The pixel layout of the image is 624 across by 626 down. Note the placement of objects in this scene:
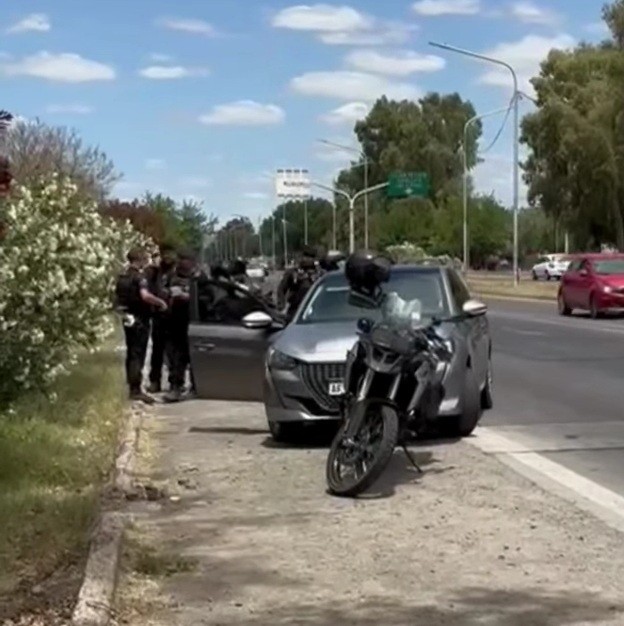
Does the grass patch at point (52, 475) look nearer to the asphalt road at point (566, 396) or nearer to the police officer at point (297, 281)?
the police officer at point (297, 281)

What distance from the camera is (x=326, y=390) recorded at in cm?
1234

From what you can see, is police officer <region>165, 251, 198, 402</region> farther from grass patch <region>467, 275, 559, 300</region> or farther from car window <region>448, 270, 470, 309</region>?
grass patch <region>467, 275, 559, 300</region>

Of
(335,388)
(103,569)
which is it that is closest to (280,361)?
(335,388)

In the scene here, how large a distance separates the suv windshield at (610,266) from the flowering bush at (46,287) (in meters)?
22.3

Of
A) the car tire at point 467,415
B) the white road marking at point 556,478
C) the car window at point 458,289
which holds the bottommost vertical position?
the white road marking at point 556,478

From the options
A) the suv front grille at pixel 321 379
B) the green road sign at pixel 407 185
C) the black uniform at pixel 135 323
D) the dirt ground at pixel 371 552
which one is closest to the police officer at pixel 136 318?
the black uniform at pixel 135 323

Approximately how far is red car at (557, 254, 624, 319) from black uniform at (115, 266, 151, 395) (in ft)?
71.4

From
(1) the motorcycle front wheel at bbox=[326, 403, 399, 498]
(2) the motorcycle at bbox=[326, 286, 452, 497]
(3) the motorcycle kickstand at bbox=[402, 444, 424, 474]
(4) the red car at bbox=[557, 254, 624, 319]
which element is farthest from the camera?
(4) the red car at bbox=[557, 254, 624, 319]

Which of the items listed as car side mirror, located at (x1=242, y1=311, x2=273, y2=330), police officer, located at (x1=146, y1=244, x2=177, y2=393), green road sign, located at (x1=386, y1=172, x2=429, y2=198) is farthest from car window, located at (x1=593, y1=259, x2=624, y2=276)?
green road sign, located at (x1=386, y1=172, x2=429, y2=198)

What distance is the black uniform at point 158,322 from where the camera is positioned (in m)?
17.3

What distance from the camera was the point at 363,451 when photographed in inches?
399

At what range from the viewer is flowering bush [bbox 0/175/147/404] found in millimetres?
11789

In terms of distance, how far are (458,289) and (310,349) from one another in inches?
93.7

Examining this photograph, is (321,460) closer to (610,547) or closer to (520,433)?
(520,433)
